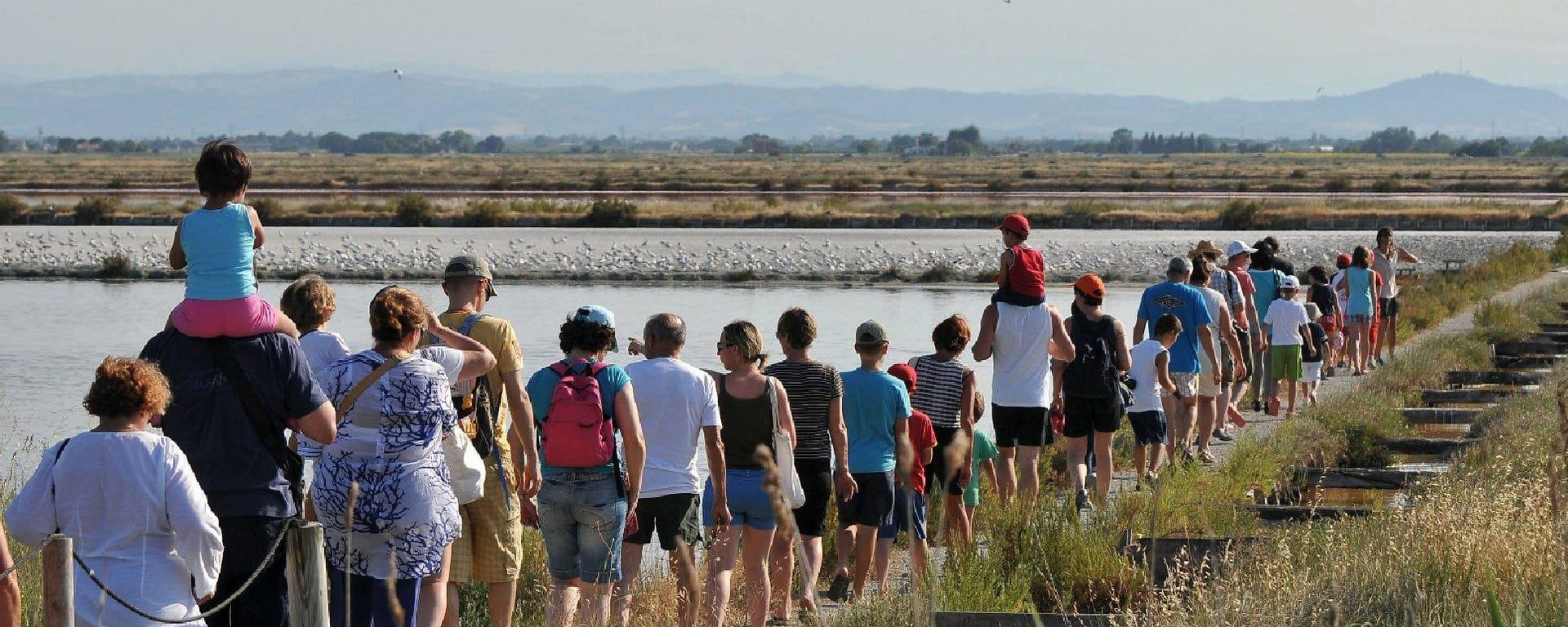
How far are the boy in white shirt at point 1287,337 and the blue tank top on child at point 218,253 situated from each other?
974 cm

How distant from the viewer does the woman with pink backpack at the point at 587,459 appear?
619 centimetres

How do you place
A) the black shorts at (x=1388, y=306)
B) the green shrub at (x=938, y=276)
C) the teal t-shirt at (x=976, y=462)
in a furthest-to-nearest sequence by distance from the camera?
the green shrub at (x=938, y=276), the black shorts at (x=1388, y=306), the teal t-shirt at (x=976, y=462)

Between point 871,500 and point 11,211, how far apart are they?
49.8 meters

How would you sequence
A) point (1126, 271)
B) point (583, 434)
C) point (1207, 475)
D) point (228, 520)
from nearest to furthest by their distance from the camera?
point (228, 520), point (583, 434), point (1207, 475), point (1126, 271)

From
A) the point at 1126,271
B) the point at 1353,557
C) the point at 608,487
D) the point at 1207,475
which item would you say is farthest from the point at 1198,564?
the point at 1126,271

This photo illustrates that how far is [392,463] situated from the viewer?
538cm

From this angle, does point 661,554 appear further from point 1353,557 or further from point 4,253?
point 4,253

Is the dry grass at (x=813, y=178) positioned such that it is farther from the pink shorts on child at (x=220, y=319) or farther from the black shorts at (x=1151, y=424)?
the pink shorts on child at (x=220, y=319)

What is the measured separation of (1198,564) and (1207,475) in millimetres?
3161

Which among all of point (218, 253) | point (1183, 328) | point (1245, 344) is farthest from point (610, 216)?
point (218, 253)

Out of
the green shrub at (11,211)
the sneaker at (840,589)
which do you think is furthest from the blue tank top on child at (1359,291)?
the green shrub at (11,211)

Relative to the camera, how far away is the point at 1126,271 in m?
35.1

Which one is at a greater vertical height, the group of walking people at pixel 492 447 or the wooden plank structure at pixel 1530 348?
the group of walking people at pixel 492 447

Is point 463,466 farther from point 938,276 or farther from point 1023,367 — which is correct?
point 938,276
